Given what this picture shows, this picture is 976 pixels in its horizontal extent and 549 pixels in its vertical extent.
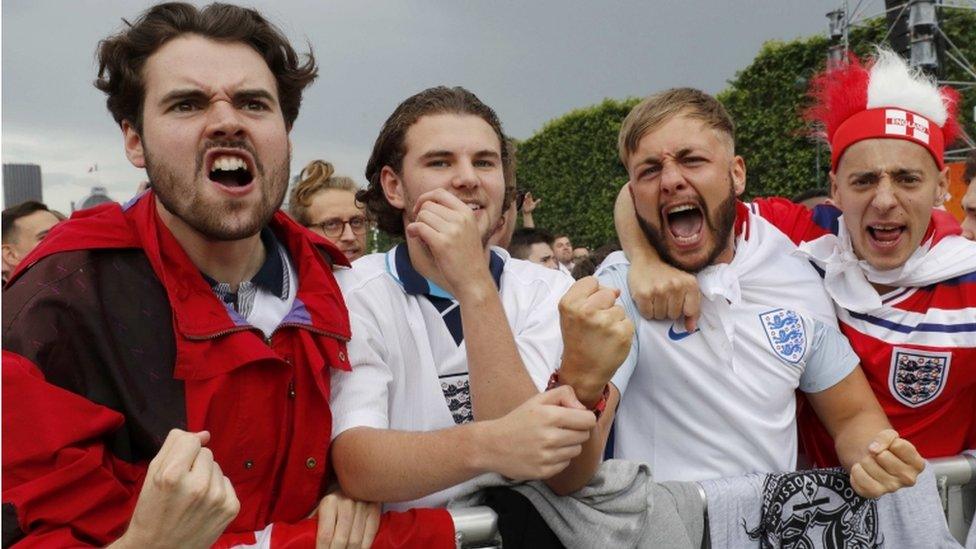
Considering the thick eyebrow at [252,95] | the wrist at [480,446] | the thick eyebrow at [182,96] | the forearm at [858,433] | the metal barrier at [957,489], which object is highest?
the thick eyebrow at [252,95]

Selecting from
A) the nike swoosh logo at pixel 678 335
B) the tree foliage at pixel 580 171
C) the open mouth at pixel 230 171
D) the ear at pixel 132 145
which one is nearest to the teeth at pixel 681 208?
the nike swoosh logo at pixel 678 335

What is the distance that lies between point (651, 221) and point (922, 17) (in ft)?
31.5

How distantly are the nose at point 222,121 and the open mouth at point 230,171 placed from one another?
52mm

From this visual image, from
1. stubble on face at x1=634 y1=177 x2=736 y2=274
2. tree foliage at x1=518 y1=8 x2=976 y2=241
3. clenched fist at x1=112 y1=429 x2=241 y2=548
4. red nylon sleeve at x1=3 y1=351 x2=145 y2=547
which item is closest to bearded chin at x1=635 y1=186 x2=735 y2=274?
stubble on face at x1=634 y1=177 x2=736 y2=274

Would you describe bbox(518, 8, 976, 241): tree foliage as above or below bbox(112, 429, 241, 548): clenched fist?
above

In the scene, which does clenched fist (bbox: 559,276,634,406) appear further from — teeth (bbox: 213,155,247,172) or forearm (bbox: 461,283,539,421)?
teeth (bbox: 213,155,247,172)

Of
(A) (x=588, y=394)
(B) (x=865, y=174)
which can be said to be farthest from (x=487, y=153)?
(B) (x=865, y=174)

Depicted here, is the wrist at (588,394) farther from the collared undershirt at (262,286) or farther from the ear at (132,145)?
the ear at (132,145)

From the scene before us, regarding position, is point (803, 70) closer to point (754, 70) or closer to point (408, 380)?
point (754, 70)

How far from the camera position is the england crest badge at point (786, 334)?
2512mm

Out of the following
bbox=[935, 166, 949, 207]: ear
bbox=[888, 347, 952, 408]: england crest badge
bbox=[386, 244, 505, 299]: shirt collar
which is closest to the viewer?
bbox=[386, 244, 505, 299]: shirt collar

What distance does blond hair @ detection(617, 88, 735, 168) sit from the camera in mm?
2701

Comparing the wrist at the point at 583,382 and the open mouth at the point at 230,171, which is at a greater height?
the open mouth at the point at 230,171

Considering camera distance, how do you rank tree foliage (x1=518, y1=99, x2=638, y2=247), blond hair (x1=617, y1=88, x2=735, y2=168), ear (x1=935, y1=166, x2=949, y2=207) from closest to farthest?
A: blond hair (x1=617, y1=88, x2=735, y2=168) < ear (x1=935, y1=166, x2=949, y2=207) < tree foliage (x1=518, y1=99, x2=638, y2=247)
